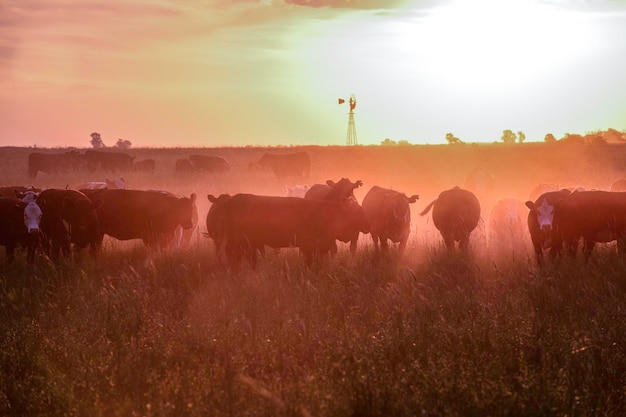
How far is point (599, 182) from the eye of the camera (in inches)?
1337

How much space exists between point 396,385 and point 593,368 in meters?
2.02

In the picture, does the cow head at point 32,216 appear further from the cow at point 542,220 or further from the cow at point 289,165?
the cow at point 289,165

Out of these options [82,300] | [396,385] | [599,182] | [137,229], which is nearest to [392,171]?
[599,182]

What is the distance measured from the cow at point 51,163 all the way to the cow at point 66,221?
109 feet

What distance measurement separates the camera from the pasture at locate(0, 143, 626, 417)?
561 cm

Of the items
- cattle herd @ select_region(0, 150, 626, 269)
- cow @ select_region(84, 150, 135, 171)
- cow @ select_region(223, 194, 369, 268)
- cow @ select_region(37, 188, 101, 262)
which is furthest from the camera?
cow @ select_region(84, 150, 135, 171)

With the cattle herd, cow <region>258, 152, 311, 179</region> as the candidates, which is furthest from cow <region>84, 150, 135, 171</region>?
the cattle herd

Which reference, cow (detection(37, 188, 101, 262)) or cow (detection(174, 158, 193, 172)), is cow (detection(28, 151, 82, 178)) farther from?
cow (detection(37, 188, 101, 262))

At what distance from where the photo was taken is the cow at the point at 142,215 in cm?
1450

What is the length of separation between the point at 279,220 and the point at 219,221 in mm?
1221

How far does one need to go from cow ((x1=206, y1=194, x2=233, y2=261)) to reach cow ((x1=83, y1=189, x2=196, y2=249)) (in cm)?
212

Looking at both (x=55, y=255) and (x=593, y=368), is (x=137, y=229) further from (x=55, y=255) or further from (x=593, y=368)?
(x=593, y=368)

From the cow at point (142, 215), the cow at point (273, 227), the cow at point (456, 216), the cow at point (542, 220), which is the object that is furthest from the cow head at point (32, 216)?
the cow at point (542, 220)

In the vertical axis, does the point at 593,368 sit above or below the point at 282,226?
below
